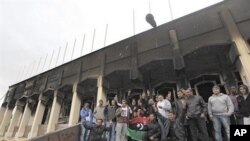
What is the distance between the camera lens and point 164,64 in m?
10.1

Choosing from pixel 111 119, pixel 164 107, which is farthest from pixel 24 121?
pixel 164 107

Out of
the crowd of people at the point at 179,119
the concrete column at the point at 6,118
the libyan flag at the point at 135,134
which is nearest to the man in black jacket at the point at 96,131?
the crowd of people at the point at 179,119

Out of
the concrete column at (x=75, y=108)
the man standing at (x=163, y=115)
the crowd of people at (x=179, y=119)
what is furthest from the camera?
the concrete column at (x=75, y=108)

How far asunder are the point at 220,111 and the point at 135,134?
2.88 metres

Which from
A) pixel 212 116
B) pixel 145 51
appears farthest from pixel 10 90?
pixel 212 116

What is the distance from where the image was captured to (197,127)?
561 cm

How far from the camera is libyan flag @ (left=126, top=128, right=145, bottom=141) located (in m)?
6.18

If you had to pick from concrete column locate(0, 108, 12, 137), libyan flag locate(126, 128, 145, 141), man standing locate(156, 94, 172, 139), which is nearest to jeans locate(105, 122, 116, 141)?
libyan flag locate(126, 128, 145, 141)

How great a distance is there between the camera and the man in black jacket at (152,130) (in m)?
5.75

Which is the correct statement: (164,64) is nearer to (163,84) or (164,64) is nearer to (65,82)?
(163,84)

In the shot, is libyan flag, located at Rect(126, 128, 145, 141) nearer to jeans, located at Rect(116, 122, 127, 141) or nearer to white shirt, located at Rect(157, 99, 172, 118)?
jeans, located at Rect(116, 122, 127, 141)

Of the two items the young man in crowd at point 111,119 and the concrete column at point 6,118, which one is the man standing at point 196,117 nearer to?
the young man in crowd at point 111,119

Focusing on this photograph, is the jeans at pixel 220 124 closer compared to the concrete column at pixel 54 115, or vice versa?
the jeans at pixel 220 124

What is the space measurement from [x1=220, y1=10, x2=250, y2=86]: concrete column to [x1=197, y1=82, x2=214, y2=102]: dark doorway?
87.2 inches
